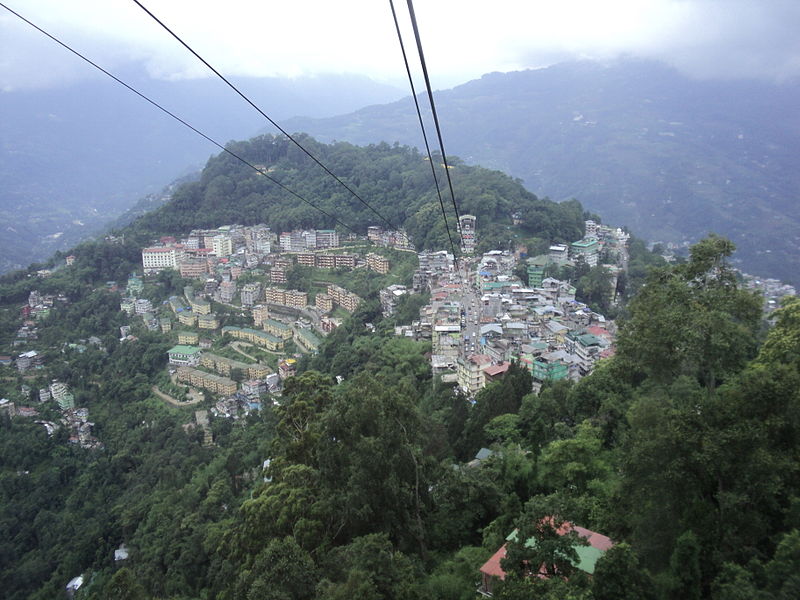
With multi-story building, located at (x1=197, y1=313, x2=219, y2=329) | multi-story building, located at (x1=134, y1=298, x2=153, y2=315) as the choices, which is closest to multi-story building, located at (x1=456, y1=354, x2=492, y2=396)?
multi-story building, located at (x1=197, y1=313, x2=219, y2=329)

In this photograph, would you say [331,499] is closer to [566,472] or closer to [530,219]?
[566,472]

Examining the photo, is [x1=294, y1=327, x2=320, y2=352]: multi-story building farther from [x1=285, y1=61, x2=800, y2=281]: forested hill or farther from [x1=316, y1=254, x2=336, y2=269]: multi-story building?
[x1=285, y1=61, x2=800, y2=281]: forested hill

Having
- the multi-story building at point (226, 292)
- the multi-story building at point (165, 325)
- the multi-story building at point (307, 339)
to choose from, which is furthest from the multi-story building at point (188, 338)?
the multi-story building at point (307, 339)

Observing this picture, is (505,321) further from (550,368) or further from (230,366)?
(230,366)

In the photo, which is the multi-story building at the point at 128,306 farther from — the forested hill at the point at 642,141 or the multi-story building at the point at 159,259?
the forested hill at the point at 642,141

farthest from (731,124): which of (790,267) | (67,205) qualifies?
(67,205)
